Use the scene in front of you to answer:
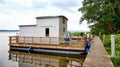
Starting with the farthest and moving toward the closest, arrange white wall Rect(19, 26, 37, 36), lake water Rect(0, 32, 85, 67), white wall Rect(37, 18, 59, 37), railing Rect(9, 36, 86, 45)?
white wall Rect(19, 26, 37, 36), white wall Rect(37, 18, 59, 37), railing Rect(9, 36, 86, 45), lake water Rect(0, 32, 85, 67)

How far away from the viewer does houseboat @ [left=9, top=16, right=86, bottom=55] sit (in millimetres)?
16266

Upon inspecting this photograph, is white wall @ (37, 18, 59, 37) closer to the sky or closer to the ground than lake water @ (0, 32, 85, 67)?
closer to the sky

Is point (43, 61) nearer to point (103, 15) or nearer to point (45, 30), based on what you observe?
point (45, 30)

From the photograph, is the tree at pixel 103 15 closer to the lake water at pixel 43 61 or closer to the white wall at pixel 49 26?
the white wall at pixel 49 26

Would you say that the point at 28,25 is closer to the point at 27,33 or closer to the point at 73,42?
the point at 27,33

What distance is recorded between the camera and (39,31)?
20.2 m

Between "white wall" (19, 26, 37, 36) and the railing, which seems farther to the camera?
"white wall" (19, 26, 37, 36)

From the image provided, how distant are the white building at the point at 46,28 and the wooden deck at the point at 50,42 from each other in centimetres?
91

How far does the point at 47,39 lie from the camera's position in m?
19.1

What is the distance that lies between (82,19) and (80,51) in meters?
20.8

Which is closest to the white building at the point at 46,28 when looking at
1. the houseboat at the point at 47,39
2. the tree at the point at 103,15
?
the houseboat at the point at 47,39

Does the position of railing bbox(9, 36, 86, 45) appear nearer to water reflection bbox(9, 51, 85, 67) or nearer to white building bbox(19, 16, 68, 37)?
white building bbox(19, 16, 68, 37)

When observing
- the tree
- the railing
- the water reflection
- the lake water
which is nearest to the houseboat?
the railing

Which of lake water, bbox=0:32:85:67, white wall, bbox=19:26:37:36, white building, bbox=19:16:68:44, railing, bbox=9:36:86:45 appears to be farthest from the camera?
white wall, bbox=19:26:37:36
